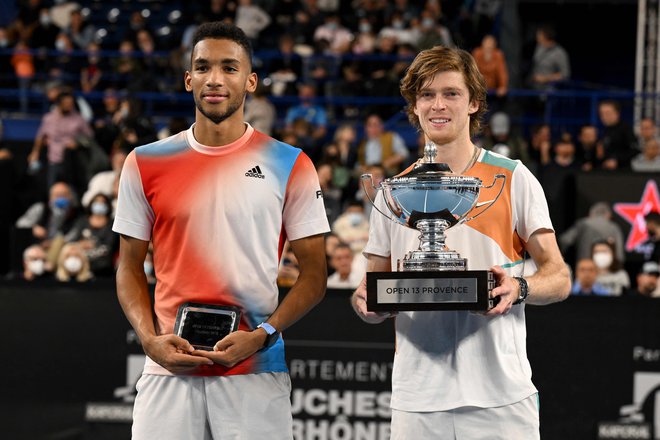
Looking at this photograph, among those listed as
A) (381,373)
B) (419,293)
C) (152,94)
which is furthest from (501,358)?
(152,94)

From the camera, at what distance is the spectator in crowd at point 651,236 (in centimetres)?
1159

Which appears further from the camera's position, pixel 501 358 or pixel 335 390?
pixel 335 390

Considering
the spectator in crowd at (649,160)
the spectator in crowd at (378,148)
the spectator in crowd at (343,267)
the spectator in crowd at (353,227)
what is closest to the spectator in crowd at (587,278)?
the spectator in crowd at (343,267)

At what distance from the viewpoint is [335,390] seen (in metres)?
7.85

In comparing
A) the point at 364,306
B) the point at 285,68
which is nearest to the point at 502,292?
the point at 364,306

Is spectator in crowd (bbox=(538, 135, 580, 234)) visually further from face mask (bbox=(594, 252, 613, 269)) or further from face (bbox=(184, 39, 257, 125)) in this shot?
face (bbox=(184, 39, 257, 125))

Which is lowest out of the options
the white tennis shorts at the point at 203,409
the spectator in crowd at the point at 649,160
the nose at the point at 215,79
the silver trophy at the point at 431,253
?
the white tennis shorts at the point at 203,409

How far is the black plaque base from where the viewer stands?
167 inches

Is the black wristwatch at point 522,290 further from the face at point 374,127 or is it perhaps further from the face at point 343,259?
the face at point 374,127

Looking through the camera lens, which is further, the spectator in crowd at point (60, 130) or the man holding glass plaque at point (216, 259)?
the spectator in crowd at point (60, 130)

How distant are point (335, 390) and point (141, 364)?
1.25 m

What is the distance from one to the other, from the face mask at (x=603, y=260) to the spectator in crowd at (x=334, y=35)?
7306 millimetres

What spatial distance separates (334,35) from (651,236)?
717cm

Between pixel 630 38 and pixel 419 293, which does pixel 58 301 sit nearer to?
pixel 419 293
